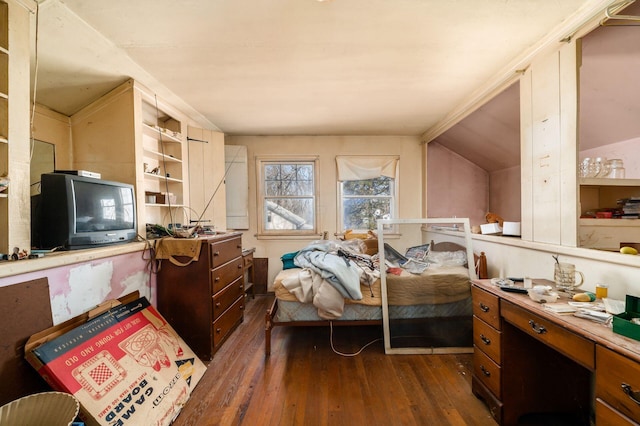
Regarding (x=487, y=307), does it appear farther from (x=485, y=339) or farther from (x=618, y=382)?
(x=618, y=382)

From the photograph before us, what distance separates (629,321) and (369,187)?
10.8 ft

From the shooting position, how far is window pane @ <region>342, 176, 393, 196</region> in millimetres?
4090

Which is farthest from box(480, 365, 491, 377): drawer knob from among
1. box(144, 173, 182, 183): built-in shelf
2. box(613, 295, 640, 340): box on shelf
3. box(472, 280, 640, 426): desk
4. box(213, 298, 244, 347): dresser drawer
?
box(144, 173, 182, 183): built-in shelf

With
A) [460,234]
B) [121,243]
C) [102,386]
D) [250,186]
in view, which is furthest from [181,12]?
[460,234]

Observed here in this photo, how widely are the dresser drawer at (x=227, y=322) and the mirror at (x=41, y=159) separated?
171cm

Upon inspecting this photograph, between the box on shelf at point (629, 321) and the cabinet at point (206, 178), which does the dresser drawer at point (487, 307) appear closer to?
the box on shelf at point (629, 321)

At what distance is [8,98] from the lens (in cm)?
128

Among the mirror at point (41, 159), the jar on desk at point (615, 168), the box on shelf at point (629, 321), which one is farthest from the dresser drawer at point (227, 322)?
the jar on desk at point (615, 168)

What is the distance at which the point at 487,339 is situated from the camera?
1.61 meters

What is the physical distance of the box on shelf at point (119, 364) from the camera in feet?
4.18

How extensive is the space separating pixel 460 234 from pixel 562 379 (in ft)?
4.45

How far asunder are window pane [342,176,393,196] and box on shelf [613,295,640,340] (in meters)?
3.14

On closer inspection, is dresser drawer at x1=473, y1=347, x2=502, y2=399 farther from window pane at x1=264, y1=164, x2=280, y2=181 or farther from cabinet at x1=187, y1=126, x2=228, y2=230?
window pane at x1=264, y1=164, x2=280, y2=181

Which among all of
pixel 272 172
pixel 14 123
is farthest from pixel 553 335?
pixel 272 172
